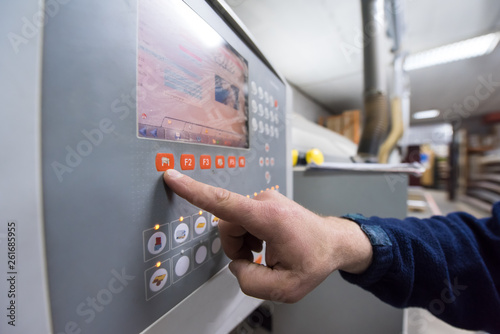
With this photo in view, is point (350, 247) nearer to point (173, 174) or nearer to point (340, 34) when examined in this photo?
point (173, 174)

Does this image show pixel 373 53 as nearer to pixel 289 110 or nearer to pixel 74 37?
pixel 289 110

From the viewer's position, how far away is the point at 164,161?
0.24 m

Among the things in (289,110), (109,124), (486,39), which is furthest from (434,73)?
Answer: (109,124)

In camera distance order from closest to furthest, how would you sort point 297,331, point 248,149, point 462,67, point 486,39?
point 248,149 < point 297,331 < point 486,39 < point 462,67

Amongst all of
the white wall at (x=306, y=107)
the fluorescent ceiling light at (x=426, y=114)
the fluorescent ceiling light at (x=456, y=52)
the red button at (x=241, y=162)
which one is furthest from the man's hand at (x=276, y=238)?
the fluorescent ceiling light at (x=426, y=114)

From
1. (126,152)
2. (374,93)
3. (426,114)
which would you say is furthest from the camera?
(426,114)

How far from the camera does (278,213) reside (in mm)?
244

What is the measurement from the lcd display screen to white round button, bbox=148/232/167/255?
0.12 m

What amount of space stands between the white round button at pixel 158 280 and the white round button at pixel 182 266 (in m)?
0.02

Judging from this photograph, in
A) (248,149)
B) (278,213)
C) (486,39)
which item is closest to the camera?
(278,213)

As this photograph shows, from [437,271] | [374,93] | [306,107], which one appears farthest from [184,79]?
[306,107]

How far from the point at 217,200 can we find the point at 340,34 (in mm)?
1752

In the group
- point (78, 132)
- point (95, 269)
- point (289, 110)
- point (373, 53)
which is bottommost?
point (95, 269)

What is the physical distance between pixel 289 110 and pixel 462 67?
3037mm
